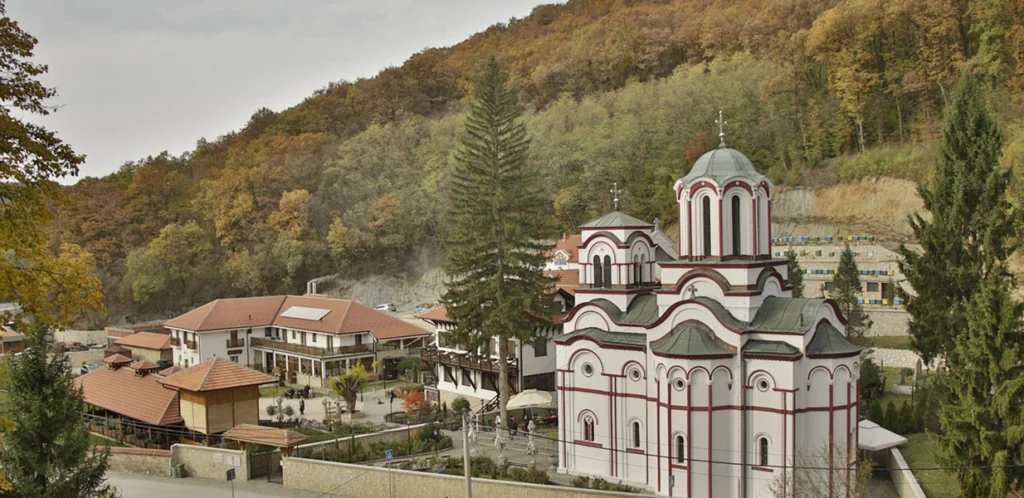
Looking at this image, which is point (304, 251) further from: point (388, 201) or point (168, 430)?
point (168, 430)

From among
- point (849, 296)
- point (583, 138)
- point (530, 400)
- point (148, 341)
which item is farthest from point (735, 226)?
point (148, 341)

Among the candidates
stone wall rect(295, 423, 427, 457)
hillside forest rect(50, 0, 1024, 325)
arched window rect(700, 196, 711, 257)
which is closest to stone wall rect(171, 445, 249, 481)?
stone wall rect(295, 423, 427, 457)

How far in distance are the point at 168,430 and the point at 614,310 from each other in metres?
16.2

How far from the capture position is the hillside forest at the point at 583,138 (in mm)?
45594

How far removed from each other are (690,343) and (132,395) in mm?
21584

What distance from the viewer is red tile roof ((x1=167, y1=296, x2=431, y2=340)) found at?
41.2 metres

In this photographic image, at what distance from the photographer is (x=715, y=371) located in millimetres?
20516

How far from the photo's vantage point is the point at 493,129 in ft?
101

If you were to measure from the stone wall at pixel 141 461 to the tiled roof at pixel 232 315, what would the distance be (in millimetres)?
17449

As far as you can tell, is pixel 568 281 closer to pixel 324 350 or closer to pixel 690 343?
pixel 324 350

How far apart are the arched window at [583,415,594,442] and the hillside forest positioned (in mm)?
21986

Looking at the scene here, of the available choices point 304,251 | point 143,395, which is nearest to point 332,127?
point 304,251

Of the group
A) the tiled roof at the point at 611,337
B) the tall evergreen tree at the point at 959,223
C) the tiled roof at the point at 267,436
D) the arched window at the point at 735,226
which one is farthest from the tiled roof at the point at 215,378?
the tall evergreen tree at the point at 959,223

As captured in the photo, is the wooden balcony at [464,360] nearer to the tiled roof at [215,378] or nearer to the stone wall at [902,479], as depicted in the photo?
the tiled roof at [215,378]
